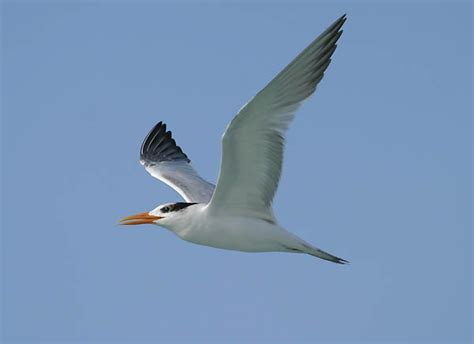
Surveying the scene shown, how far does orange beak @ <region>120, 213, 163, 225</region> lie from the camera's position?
1001cm

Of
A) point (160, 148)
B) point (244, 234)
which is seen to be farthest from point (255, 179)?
point (160, 148)

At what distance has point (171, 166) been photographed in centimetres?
1254

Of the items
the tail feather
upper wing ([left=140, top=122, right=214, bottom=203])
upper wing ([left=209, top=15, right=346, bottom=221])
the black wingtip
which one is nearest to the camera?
upper wing ([left=209, top=15, right=346, bottom=221])

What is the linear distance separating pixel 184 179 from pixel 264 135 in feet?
12.1

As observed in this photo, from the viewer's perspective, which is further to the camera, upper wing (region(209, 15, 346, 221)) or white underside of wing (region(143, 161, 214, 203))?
white underside of wing (region(143, 161, 214, 203))

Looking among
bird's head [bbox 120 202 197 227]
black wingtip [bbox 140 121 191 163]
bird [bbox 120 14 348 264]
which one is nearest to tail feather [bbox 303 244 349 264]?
bird [bbox 120 14 348 264]

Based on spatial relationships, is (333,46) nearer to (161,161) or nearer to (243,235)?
(243,235)

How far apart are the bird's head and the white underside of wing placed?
3.14 ft

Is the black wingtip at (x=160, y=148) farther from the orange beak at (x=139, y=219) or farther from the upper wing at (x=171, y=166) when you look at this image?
the orange beak at (x=139, y=219)

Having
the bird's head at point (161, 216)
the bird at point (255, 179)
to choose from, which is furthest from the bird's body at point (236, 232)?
the bird's head at point (161, 216)

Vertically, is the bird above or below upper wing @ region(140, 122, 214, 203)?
below

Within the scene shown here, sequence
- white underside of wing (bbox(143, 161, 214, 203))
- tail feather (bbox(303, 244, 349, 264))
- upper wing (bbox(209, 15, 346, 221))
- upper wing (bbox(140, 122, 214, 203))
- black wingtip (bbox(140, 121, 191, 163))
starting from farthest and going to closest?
black wingtip (bbox(140, 121, 191, 163)) < upper wing (bbox(140, 122, 214, 203)) < white underside of wing (bbox(143, 161, 214, 203)) < tail feather (bbox(303, 244, 349, 264)) < upper wing (bbox(209, 15, 346, 221))

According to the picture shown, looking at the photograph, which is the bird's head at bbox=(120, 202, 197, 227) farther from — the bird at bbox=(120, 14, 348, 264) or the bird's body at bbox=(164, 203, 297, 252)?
the bird's body at bbox=(164, 203, 297, 252)

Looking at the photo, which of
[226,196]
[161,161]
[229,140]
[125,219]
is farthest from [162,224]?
[161,161]
